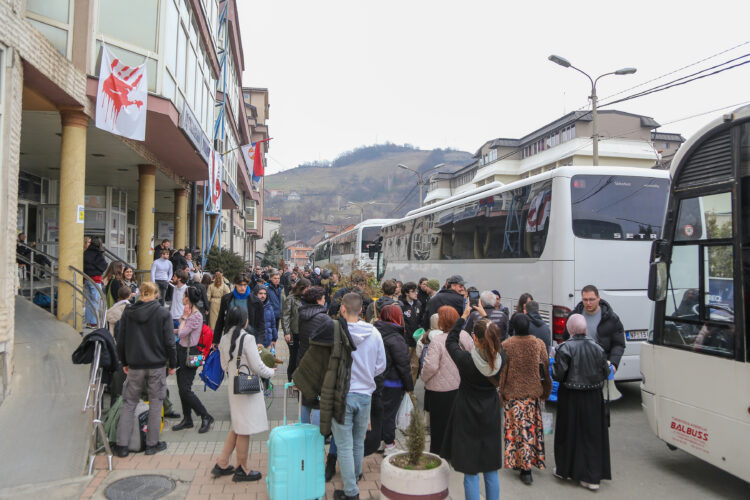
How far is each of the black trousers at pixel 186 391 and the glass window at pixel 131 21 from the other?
779 centimetres

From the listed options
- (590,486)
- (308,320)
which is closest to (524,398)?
(590,486)

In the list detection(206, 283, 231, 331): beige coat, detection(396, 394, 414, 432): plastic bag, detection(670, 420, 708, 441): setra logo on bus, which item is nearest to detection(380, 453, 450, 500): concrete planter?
detection(396, 394, 414, 432): plastic bag

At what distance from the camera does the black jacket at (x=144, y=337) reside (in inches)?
229

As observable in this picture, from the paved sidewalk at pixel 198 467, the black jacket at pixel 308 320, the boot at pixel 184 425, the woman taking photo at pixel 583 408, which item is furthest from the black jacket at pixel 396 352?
the boot at pixel 184 425

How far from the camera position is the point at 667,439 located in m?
5.48

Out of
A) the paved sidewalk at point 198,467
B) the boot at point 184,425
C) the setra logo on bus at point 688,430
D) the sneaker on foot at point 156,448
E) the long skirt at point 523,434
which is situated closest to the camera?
the paved sidewalk at point 198,467

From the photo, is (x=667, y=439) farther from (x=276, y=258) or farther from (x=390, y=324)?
(x=276, y=258)

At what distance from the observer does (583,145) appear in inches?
1813

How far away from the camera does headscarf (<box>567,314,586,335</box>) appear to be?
17.5 ft

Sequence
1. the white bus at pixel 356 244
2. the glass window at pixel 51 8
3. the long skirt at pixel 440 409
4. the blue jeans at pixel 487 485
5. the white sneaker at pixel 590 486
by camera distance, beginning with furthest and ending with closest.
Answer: the white bus at pixel 356 244, the glass window at pixel 51 8, the long skirt at pixel 440 409, the white sneaker at pixel 590 486, the blue jeans at pixel 487 485

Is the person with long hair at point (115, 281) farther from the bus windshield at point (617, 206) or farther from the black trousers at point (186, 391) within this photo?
the bus windshield at point (617, 206)

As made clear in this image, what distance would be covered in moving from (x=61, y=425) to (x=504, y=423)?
486 centimetres

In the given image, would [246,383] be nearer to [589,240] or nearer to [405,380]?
[405,380]

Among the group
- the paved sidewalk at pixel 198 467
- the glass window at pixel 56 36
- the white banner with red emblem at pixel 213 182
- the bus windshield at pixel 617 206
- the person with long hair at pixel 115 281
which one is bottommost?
the paved sidewalk at pixel 198 467
